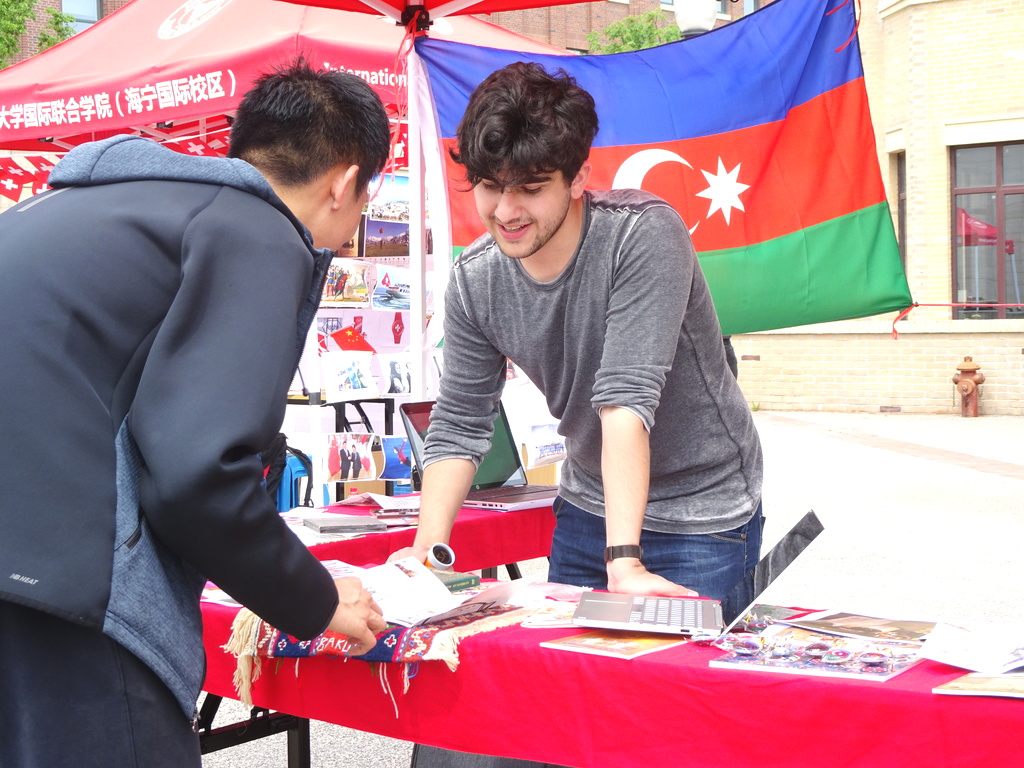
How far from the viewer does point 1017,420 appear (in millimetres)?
15273

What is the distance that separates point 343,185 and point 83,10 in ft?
68.5

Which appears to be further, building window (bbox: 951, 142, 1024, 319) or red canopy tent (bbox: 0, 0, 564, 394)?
building window (bbox: 951, 142, 1024, 319)

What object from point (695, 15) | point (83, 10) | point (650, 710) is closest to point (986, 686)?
point (650, 710)

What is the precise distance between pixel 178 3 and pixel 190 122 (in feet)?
4.42

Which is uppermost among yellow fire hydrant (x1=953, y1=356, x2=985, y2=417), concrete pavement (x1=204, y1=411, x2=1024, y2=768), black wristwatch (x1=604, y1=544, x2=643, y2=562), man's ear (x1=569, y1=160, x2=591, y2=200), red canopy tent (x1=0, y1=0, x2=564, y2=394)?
red canopy tent (x1=0, y1=0, x2=564, y2=394)

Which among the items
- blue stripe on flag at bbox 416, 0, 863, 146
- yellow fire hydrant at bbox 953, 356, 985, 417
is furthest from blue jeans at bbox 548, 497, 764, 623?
yellow fire hydrant at bbox 953, 356, 985, 417

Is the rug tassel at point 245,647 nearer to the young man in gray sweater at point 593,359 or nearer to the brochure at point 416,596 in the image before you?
the brochure at point 416,596

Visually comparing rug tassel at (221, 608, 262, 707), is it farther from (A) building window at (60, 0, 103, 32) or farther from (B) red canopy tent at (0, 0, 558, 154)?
(A) building window at (60, 0, 103, 32)

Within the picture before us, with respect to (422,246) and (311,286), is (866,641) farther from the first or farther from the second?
(422,246)

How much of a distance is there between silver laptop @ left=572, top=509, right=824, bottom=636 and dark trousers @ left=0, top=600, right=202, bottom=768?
788mm

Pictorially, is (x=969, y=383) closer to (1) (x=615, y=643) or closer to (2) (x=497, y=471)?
(2) (x=497, y=471)

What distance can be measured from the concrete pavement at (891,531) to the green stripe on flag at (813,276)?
1.15m

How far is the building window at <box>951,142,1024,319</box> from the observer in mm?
17797

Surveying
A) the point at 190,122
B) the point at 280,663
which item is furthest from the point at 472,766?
the point at 190,122
